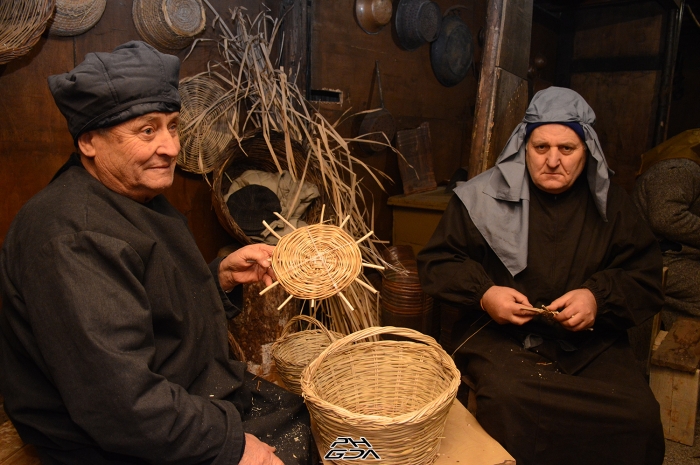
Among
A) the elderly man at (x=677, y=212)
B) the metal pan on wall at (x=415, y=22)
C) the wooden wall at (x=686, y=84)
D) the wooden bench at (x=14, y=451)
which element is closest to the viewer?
the wooden bench at (x=14, y=451)

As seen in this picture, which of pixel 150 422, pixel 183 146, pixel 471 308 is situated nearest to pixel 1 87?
pixel 183 146

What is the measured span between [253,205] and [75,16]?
1.18 meters

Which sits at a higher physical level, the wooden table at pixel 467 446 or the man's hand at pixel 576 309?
the man's hand at pixel 576 309

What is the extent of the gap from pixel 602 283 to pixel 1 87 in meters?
A: 2.54

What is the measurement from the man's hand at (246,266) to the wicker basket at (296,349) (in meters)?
0.59

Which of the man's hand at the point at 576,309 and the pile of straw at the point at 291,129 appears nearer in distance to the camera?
the man's hand at the point at 576,309

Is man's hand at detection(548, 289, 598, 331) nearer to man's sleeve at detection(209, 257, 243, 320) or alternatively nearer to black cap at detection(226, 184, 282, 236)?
man's sleeve at detection(209, 257, 243, 320)

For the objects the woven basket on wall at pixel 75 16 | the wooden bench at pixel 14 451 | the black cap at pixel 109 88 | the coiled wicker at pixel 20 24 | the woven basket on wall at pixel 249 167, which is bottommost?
the wooden bench at pixel 14 451

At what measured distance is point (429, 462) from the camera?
4.89 ft

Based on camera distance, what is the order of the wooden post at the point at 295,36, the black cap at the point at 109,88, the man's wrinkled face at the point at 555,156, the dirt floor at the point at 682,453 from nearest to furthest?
the black cap at the point at 109,88 → the man's wrinkled face at the point at 555,156 → the dirt floor at the point at 682,453 → the wooden post at the point at 295,36

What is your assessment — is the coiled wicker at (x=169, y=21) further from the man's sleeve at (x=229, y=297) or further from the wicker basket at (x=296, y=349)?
the wicker basket at (x=296, y=349)

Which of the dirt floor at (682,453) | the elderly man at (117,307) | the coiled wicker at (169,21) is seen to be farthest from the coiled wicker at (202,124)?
the dirt floor at (682,453)

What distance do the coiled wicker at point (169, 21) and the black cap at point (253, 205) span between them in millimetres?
848

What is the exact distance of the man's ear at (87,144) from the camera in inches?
52.5
